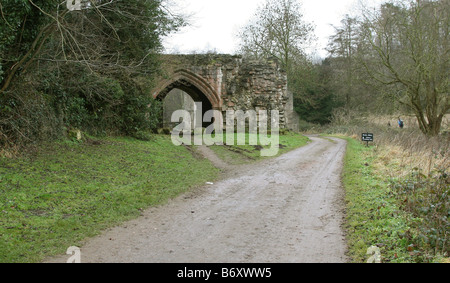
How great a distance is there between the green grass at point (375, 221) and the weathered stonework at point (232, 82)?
14052mm

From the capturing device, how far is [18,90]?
9.64 m

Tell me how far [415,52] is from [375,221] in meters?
15.0

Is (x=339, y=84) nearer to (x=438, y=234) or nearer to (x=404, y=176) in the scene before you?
(x=404, y=176)

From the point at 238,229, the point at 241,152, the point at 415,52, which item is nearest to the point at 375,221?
the point at 238,229

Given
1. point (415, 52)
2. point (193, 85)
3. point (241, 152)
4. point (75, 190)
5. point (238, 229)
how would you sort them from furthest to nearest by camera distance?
point (193, 85) < point (415, 52) < point (241, 152) < point (75, 190) < point (238, 229)

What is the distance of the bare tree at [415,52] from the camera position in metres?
17.3

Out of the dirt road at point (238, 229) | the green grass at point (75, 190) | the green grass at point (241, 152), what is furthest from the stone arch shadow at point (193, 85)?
the dirt road at point (238, 229)

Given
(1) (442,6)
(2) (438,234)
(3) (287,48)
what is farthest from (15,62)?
(3) (287,48)

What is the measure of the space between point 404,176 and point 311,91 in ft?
101

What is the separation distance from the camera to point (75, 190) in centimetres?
752

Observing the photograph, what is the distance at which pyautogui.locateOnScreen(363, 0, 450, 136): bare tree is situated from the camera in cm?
1728

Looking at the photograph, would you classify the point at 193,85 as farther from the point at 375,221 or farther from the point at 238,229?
the point at 375,221

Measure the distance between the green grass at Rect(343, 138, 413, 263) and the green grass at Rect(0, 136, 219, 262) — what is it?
3.62 metres

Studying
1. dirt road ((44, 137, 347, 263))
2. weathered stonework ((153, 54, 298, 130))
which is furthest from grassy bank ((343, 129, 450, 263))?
weathered stonework ((153, 54, 298, 130))
